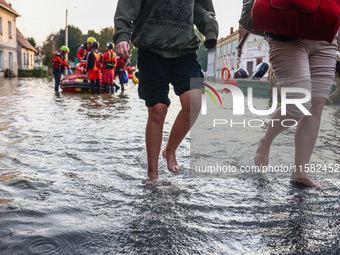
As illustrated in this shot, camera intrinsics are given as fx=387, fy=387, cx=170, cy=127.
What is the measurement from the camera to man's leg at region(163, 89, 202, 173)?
2.61 m

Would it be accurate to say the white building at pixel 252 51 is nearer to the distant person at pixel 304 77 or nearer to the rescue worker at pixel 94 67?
the rescue worker at pixel 94 67

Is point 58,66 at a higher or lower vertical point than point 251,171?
higher

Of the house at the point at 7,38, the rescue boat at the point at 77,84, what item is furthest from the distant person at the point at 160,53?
the house at the point at 7,38

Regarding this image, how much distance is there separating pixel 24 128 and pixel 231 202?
11.4 feet

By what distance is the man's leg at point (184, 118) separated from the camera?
8.56ft

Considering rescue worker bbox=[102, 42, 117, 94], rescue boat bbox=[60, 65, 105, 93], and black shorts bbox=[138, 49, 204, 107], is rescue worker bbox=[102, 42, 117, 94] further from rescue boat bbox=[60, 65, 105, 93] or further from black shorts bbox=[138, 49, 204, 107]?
black shorts bbox=[138, 49, 204, 107]

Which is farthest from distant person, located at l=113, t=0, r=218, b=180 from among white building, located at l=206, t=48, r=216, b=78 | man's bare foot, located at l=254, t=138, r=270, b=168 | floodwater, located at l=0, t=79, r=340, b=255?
white building, located at l=206, t=48, r=216, b=78

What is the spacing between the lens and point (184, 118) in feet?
8.91

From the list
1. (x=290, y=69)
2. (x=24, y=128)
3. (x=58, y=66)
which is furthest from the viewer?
(x=58, y=66)

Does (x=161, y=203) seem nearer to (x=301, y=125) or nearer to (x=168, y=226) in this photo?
(x=168, y=226)

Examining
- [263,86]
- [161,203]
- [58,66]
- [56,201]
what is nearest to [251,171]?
[161,203]

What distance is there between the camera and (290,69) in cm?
254

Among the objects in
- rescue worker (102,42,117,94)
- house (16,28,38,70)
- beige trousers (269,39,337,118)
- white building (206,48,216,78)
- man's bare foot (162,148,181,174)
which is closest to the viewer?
beige trousers (269,39,337,118)

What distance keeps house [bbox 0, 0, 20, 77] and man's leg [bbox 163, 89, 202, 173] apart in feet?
119
